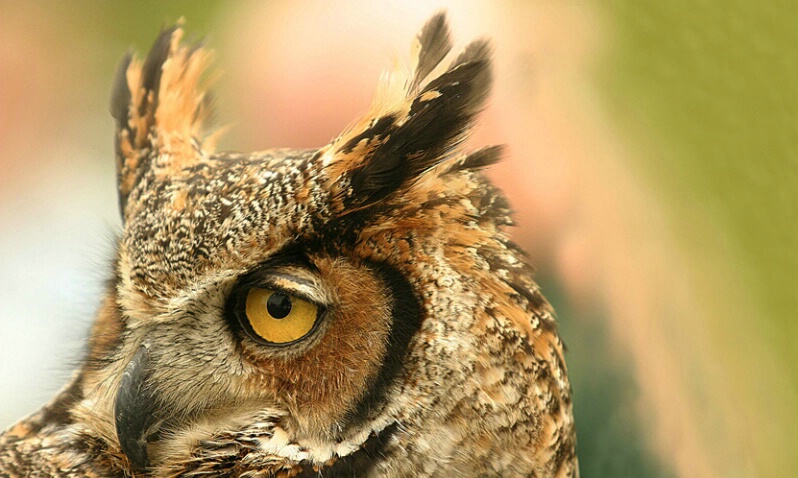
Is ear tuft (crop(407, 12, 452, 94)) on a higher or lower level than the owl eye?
higher

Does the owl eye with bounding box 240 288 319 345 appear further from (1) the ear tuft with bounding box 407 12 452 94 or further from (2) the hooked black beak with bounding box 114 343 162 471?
(1) the ear tuft with bounding box 407 12 452 94

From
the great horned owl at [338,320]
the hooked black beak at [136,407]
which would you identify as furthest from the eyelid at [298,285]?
the hooked black beak at [136,407]

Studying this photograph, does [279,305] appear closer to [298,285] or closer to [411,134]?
[298,285]

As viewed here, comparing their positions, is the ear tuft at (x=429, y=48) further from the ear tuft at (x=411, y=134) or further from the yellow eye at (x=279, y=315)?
the yellow eye at (x=279, y=315)

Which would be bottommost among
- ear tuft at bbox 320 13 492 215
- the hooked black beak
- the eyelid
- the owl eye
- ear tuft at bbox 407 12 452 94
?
the hooked black beak

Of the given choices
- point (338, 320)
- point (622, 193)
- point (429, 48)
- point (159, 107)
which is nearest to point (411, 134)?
point (429, 48)

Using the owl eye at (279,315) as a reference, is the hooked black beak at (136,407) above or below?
below

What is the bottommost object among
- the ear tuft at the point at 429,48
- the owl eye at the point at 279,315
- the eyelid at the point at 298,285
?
the owl eye at the point at 279,315

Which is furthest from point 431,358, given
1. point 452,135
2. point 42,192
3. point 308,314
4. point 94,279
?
point 42,192

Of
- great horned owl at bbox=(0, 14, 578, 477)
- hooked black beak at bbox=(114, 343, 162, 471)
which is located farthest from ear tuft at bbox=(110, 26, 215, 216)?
hooked black beak at bbox=(114, 343, 162, 471)
